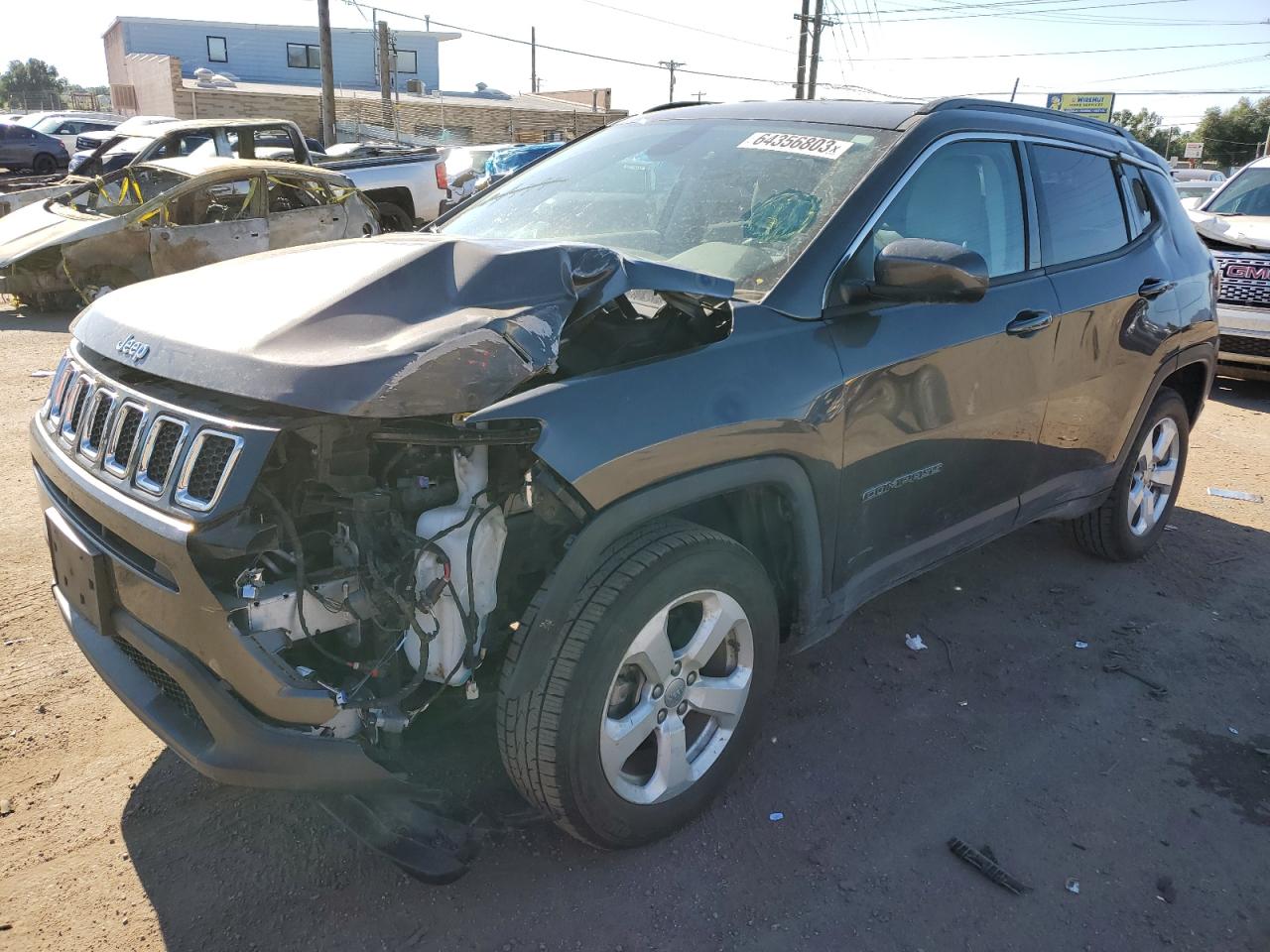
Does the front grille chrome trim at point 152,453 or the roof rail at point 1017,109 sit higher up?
the roof rail at point 1017,109

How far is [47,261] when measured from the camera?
9.48 m

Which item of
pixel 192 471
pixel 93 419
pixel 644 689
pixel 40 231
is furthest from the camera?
pixel 40 231

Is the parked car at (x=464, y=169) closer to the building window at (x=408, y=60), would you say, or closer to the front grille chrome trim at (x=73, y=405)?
the front grille chrome trim at (x=73, y=405)

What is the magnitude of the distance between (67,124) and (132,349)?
102 ft

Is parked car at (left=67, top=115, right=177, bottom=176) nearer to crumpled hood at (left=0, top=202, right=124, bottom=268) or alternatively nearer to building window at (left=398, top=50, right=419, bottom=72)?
crumpled hood at (left=0, top=202, right=124, bottom=268)

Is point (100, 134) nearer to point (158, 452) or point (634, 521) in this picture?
point (158, 452)

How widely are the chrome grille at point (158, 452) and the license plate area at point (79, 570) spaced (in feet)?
0.89

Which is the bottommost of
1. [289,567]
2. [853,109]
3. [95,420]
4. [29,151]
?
[289,567]

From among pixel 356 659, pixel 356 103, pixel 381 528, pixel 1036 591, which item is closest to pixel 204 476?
pixel 381 528

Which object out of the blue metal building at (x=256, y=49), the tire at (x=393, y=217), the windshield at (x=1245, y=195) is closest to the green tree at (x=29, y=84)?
the blue metal building at (x=256, y=49)

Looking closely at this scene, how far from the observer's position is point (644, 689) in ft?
8.39

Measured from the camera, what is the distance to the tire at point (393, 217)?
1294cm

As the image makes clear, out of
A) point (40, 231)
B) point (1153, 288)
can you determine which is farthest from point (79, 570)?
point (40, 231)

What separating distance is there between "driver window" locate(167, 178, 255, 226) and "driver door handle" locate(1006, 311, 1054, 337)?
8361 millimetres
